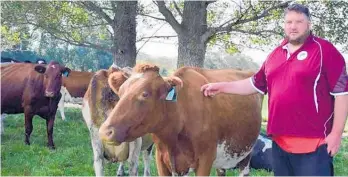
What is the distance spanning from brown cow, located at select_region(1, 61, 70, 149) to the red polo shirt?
23.3ft

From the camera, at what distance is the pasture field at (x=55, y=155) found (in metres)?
8.04

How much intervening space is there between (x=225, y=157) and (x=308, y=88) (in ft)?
7.48

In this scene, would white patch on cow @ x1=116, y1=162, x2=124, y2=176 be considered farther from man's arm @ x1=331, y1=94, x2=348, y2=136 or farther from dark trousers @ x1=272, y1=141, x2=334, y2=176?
man's arm @ x1=331, y1=94, x2=348, y2=136

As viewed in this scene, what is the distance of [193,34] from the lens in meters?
12.8

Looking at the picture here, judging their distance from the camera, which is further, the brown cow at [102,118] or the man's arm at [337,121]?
the brown cow at [102,118]

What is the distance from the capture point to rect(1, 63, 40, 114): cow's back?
11.3 m

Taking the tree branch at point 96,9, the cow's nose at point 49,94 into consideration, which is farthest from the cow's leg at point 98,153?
the tree branch at point 96,9

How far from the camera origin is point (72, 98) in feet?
50.0

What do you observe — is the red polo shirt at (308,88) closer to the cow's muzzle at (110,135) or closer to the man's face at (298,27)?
the man's face at (298,27)

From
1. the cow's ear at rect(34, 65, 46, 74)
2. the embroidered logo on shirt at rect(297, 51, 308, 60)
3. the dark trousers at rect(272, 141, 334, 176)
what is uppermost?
the embroidered logo on shirt at rect(297, 51, 308, 60)

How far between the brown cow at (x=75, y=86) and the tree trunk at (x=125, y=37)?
46.9 inches

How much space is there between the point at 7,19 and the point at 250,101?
8.90m

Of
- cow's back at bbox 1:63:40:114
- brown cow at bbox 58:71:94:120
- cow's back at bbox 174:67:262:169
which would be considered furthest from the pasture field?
brown cow at bbox 58:71:94:120

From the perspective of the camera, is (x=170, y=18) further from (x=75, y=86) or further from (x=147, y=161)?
(x=147, y=161)
